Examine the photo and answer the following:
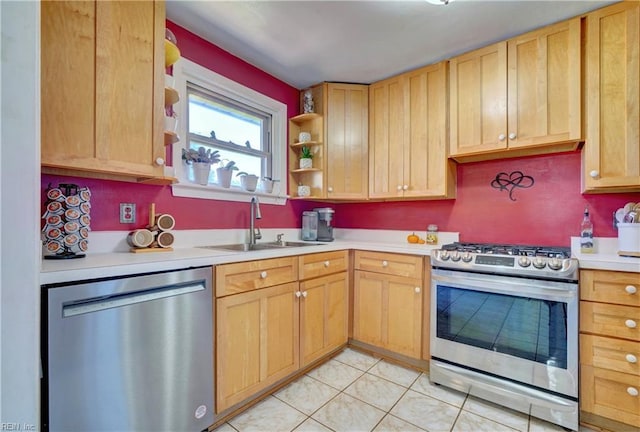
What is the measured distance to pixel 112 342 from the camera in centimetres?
114

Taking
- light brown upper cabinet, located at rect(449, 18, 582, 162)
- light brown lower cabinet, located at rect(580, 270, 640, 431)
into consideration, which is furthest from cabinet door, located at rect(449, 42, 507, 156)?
light brown lower cabinet, located at rect(580, 270, 640, 431)

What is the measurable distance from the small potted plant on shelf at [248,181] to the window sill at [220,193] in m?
0.05

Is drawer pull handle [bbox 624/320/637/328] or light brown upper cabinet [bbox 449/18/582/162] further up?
light brown upper cabinet [bbox 449/18/582/162]

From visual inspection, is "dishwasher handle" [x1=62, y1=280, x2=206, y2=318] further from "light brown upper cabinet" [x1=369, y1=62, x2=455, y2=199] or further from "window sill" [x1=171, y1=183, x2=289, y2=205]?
"light brown upper cabinet" [x1=369, y1=62, x2=455, y2=199]

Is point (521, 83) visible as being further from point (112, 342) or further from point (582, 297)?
point (112, 342)

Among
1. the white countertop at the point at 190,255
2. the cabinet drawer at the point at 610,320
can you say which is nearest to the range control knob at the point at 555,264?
the white countertop at the point at 190,255

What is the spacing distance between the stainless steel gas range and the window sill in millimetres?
1437

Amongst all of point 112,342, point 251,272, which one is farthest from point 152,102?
point 112,342

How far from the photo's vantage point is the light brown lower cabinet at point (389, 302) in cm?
212

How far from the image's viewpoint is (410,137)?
96.9 inches

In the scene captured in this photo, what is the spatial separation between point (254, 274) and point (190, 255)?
0.37 metres

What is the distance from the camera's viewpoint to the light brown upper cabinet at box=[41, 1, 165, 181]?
1246 millimetres

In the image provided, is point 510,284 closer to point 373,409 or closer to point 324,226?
point 373,409

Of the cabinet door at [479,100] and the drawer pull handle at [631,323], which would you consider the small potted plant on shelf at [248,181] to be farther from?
the drawer pull handle at [631,323]
